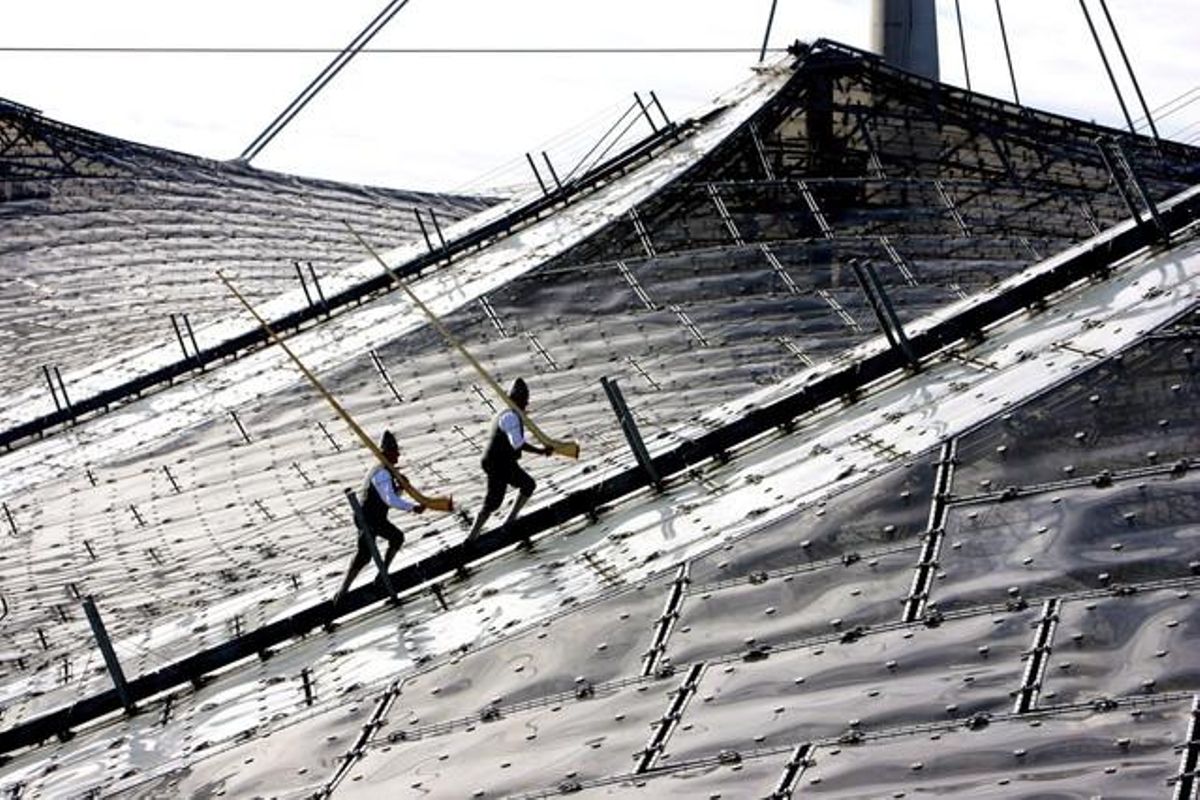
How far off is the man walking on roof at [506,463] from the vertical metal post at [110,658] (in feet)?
10.4

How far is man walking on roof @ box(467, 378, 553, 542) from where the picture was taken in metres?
19.2

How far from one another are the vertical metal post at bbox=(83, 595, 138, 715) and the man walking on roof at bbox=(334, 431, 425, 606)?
191cm

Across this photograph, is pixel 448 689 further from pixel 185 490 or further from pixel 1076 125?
pixel 1076 125

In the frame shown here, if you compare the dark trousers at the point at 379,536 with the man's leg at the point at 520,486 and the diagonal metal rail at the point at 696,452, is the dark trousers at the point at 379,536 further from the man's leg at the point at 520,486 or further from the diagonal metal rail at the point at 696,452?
the man's leg at the point at 520,486

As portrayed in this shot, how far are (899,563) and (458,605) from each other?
436 cm

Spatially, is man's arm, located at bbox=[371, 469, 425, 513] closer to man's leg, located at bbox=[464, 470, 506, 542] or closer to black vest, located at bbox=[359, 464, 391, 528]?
black vest, located at bbox=[359, 464, 391, 528]

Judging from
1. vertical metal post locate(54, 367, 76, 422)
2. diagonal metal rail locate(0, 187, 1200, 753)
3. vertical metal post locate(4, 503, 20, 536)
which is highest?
vertical metal post locate(54, 367, 76, 422)

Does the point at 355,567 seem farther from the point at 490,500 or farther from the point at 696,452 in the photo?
the point at 696,452

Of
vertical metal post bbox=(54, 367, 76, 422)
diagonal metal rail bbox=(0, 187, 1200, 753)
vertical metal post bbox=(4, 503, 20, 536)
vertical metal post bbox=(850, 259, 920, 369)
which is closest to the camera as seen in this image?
vertical metal post bbox=(850, 259, 920, 369)

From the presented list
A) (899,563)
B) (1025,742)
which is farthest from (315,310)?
(1025,742)

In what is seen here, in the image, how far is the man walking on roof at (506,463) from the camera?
1925 centimetres

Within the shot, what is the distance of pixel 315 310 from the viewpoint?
111 feet

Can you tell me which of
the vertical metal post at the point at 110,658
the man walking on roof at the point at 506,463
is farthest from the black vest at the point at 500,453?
the vertical metal post at the point at 110,658

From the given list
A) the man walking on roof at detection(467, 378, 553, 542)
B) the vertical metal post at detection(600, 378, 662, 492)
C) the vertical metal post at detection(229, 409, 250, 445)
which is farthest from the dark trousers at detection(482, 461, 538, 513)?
the vertical metal post at detection(229, 409, 250, 445)
